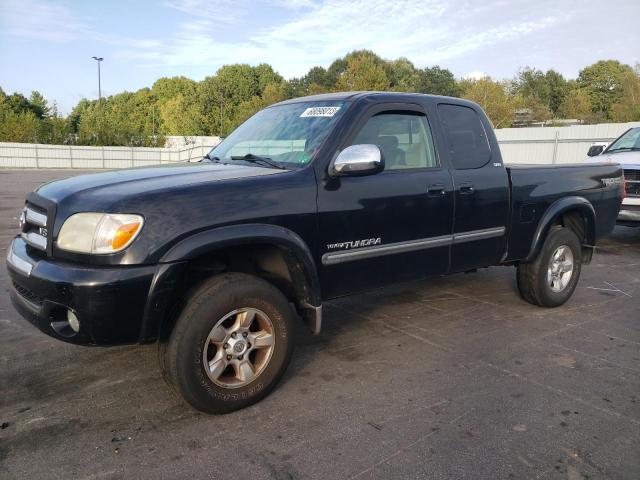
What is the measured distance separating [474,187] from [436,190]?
1.54 feet

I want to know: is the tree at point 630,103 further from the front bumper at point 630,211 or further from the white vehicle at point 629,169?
the front bumper at point 630,211

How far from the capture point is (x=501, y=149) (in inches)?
835

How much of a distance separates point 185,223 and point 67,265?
2.17 ft

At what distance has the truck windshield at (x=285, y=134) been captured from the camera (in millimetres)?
3582

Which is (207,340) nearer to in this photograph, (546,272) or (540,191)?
(540,191)

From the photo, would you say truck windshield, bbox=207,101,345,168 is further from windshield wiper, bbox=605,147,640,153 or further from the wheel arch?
windshield wiper, bbox=605,147,640,153

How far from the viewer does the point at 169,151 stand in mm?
39312

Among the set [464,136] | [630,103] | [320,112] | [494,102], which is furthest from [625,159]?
[630,103]

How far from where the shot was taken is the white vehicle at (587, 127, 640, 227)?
820 centimetres

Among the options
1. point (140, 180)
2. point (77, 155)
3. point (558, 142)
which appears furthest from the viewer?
point (77, 155)

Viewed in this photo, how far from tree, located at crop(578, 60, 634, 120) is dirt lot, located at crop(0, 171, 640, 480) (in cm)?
6048

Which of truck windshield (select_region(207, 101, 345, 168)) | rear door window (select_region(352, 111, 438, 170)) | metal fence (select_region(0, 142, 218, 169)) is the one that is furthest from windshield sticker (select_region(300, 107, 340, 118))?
metal fence (select_region(0, 142, 218, 169))

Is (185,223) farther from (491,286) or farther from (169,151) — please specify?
(169,151)

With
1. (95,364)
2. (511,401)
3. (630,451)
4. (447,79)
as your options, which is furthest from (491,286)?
(447,79)
